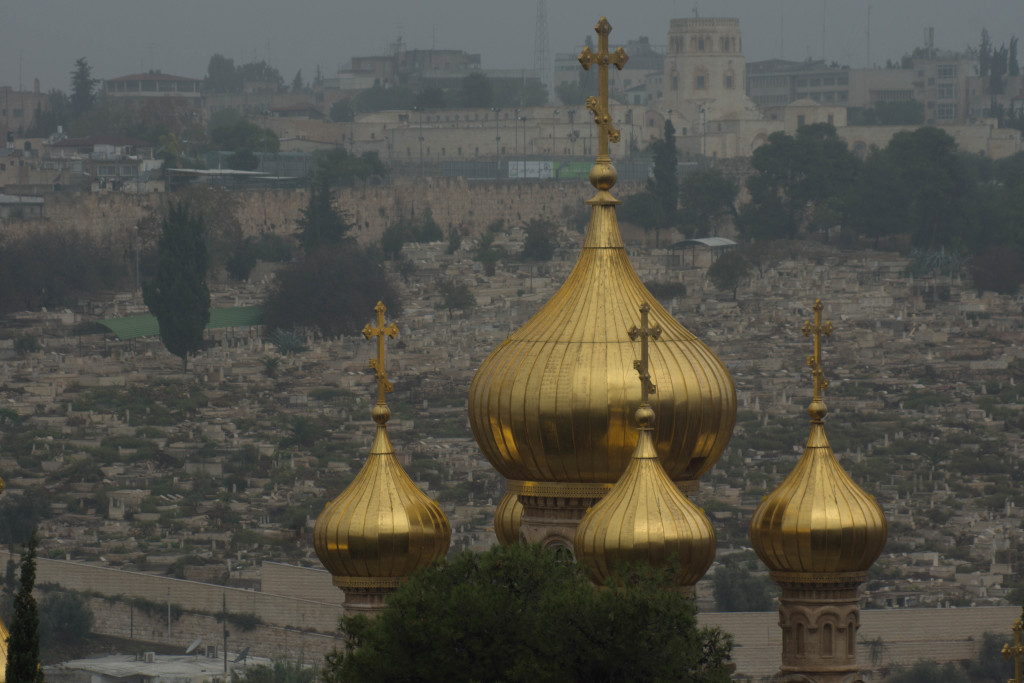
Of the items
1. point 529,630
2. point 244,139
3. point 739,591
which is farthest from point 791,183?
point 529,630

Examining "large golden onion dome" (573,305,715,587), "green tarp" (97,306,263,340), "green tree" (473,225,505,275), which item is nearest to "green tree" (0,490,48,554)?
"green tarp" (97,306,263,340)

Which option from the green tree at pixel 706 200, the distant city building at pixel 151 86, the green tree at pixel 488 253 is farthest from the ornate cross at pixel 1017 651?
the distant city building at pixel 151 86

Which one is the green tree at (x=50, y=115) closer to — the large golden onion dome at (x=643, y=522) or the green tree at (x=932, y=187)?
the green tree at (x=932, y=187)

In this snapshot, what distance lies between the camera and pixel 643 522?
797 inches

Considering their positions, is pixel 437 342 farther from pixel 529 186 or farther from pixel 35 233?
pixel 529 186

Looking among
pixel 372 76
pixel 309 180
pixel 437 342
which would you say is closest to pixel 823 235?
pixel 309 180

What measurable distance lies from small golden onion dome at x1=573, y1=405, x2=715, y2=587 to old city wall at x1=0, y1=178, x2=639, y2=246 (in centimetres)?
9063

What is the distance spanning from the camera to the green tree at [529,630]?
19.2 metres

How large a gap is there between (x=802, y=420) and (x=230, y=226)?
126ft

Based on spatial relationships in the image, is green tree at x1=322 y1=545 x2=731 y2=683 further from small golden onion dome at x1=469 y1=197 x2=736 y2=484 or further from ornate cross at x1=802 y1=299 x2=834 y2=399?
ornate cross at x1=802 y1=299 x2=834 y2=399

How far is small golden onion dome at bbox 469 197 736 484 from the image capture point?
21156mm

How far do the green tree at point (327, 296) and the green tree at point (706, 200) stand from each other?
1659cm

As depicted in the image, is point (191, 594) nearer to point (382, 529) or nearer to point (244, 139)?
point (382, 529)

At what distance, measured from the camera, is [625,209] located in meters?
117
